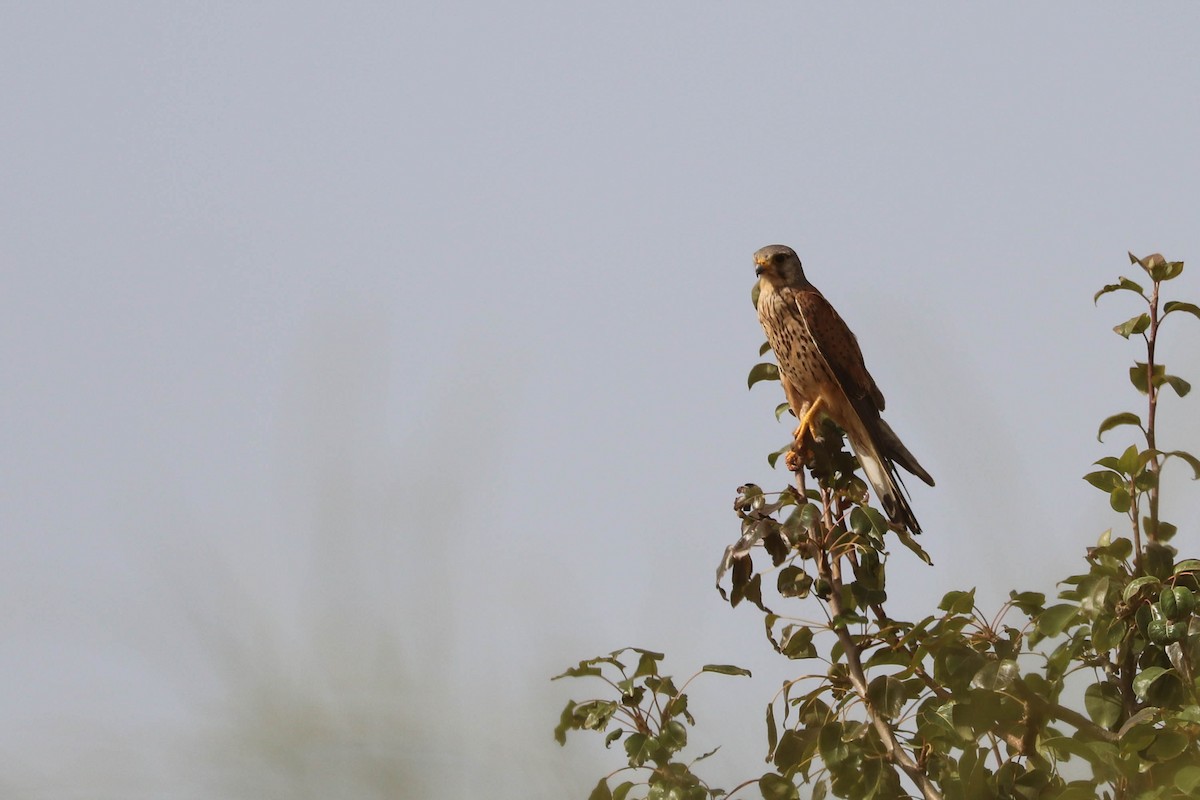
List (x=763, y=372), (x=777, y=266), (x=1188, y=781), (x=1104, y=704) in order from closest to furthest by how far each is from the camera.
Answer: (x=1188, y=781), (x=1104, y=704), (x=763, y=372), (x=777, y=266)

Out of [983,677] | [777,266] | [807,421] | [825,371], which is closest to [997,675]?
[983,677]

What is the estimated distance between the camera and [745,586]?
2834 millimetres

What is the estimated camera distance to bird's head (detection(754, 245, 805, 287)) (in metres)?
5.00

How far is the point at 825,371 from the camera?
4.55 m

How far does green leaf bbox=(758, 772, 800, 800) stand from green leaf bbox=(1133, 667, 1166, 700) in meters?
0.59

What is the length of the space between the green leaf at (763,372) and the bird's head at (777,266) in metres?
1.59

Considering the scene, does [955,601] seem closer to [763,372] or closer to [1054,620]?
[1054,620]

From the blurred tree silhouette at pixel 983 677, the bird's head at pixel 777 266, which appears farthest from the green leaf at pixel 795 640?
the bird's head at pixel 777 266

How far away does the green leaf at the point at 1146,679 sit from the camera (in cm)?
231

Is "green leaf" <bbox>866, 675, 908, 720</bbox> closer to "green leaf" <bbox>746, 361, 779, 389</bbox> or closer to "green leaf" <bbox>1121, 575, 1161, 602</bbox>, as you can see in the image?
"green leaf" <bbox>1121, 575, 1161, 602</bbox>

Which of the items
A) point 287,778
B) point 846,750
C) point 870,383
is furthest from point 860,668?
point 870,383

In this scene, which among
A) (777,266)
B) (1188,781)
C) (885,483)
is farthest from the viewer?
(777,266)

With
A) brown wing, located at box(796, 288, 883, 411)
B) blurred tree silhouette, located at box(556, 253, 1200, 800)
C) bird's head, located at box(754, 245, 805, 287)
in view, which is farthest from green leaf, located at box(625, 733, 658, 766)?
bird's head, located at box(754, 245, 805, 287)

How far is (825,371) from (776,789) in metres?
2.32
